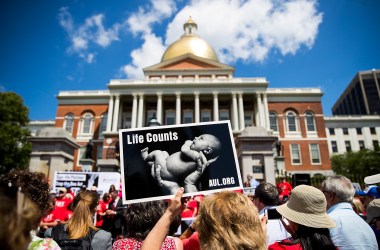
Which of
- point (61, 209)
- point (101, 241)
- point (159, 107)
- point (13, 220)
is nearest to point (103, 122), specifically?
point (159, 107)

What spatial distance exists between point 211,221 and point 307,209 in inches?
40.3

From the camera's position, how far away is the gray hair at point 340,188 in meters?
3.34

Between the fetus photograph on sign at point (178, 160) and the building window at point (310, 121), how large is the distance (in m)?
44.1

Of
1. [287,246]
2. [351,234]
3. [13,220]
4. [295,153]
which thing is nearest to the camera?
[13,220]

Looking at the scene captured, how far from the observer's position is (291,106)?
146ft

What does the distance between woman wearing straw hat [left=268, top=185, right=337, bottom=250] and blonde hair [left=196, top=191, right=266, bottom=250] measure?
586 mm

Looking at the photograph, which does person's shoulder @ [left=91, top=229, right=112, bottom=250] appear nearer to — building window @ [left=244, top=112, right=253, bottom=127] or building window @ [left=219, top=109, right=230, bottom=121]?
building window @ [left=219, top=109, right=230, bottom=121]

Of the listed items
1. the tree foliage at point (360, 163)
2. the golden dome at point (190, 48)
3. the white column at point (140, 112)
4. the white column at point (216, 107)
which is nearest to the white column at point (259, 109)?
the white column at point (216, 107)

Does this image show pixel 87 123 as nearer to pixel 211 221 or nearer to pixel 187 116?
pixel 187 116

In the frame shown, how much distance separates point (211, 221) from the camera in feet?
5.74

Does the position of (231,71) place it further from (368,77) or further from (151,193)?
(368,77)

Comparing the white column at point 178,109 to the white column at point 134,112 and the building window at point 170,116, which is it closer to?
the building window at point 170,116

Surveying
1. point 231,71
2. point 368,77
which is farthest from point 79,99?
point 368,77

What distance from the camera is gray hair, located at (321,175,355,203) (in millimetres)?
3336
